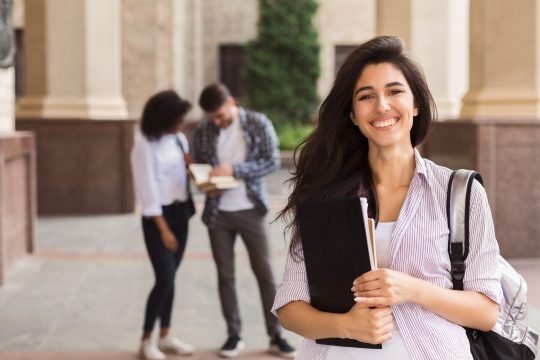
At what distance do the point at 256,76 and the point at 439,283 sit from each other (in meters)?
29.6

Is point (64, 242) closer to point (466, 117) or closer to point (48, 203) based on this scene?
point (48, 203)

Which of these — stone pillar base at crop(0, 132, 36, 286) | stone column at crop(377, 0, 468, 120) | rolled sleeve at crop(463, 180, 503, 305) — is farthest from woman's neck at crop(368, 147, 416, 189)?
stone column at crop(377, 0, 468, 120)

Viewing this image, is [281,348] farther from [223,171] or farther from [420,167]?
[420,167]

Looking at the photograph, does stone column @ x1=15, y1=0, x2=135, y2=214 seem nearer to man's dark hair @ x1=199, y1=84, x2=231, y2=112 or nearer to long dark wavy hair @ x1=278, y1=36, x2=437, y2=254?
man's dark hair @ x1=199, y1=84, x2=231, y2=112

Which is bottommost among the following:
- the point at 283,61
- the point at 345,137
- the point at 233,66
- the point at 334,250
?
the point at 334,250

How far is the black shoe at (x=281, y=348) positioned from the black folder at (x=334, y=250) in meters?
3.88

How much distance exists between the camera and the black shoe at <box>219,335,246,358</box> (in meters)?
6.20

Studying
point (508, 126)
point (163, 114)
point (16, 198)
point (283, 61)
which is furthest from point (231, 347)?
point (283, 61)

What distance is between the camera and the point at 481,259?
2.34 metres

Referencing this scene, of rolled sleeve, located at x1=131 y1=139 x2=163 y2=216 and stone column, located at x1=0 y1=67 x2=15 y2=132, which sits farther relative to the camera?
stone column, located at x1=0 y1=67 x2=15 y2=132

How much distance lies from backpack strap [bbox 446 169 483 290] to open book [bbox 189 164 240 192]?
373cm

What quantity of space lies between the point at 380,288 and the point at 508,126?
309 inches

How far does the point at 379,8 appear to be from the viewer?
1356cm

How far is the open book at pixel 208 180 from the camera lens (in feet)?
19.8
